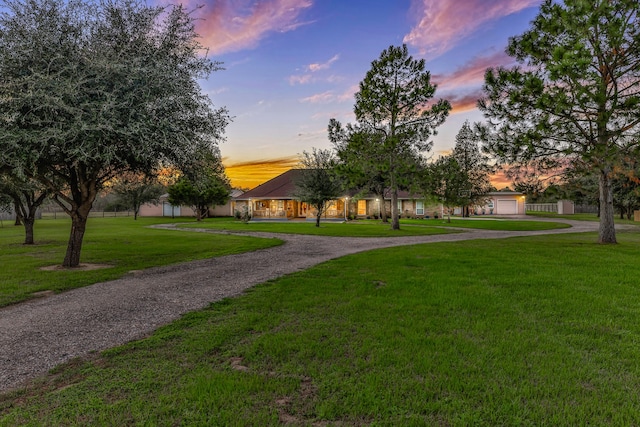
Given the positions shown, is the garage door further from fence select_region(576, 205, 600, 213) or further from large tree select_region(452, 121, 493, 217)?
fence select_region(576, 205, 600, 213)

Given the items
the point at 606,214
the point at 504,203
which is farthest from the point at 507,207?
the point at 606,214

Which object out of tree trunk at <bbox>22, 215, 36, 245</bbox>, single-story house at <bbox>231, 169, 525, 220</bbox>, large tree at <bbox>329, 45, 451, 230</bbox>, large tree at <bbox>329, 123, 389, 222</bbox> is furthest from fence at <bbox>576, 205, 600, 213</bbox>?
tree trunk at <bbox>22, 215, 36, 245</bbox>

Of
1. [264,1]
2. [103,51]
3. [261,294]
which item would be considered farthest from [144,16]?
[261,294]

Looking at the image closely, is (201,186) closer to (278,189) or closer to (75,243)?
(75,243)

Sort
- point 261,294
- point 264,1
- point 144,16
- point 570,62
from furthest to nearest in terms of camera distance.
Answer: point 264,1, point 570,62, point 144,16, point 261,294

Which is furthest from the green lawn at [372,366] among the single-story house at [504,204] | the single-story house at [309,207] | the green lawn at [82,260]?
the single-story house at [504,204]

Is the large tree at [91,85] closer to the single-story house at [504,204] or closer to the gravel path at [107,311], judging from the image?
the gravel path at [107,311]

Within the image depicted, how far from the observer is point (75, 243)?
9.99 metres

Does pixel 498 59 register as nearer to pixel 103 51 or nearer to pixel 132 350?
pixel 103 51

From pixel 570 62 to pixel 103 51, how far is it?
12873 millimetres

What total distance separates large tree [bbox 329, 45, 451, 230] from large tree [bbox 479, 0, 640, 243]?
8.79m

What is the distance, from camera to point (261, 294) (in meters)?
6.46

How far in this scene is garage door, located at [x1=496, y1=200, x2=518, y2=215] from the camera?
4902cm

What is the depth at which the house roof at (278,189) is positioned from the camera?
38.1 m
